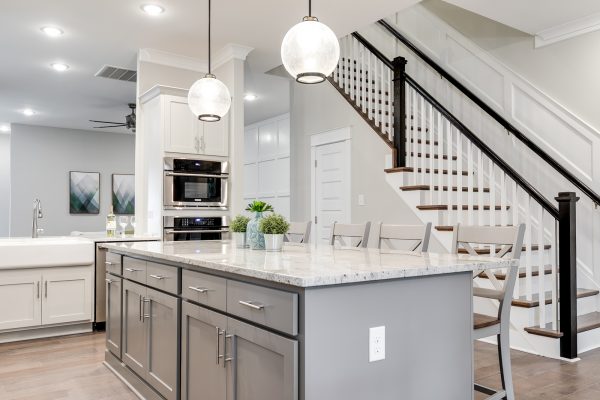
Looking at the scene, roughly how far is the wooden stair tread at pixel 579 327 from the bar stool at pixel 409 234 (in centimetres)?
136

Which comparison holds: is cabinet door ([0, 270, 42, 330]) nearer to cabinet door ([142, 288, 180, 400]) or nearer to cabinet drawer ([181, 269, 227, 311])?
cabinet door ([142, 288, 180, 400])

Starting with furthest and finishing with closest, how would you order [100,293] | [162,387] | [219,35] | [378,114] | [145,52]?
[378,114] → [145,52] → [219,35] → [100,293] → [162,387]

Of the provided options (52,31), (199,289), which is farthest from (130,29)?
(199,289)

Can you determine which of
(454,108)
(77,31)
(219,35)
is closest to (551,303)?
(454,108)

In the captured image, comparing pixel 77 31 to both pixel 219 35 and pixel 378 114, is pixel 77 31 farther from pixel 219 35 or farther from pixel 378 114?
pixel 378 114

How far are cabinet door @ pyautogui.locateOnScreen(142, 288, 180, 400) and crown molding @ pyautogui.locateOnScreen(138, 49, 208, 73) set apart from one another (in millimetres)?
3183

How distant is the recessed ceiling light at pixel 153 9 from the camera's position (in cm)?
398

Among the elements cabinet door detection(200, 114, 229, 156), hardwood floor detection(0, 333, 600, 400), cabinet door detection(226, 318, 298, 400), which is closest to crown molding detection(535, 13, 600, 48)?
hardwood floor detection(0, 333, 600, 400)

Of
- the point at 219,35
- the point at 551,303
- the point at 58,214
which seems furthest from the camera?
the point at 58,214

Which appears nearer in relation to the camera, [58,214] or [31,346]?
[31,346]

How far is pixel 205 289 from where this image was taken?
6.94 ft

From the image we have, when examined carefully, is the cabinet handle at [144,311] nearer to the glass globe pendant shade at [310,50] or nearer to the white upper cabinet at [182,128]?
the glass globe pendant shade at [310,50]

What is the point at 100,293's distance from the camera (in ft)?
14.4

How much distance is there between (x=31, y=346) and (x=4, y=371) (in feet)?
2.08
